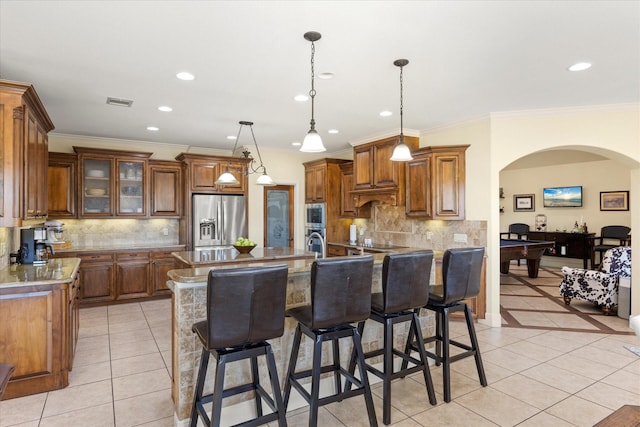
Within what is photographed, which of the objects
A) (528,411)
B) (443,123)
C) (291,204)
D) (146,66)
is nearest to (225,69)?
(146,66)

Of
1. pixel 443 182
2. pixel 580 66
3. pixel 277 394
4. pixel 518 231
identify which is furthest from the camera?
pixel 518 231

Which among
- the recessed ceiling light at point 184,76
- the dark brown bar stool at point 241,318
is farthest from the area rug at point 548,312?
the recessed ceiling light at point 184,76

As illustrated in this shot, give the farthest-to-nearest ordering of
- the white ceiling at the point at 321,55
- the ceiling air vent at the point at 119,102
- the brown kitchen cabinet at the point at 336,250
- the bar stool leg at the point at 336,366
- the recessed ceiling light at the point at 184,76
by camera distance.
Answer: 1. the brown kitchen cabinet at the point at 336,250
2. the ceiling air vent at the point at 119,102
3. the recessed ceiling light at the point at 184,76
4. the bar stool leg at the point at 336,366
5. the white ceiling at the point at 321,55

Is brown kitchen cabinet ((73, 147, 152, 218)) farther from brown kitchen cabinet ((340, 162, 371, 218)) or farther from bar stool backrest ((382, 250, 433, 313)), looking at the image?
bar stool backrest ((382, 250, 433, 313))

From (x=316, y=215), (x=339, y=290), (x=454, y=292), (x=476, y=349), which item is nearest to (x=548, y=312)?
(x=476, y=349)

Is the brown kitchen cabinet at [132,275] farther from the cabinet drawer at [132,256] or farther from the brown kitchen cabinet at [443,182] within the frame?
the brown kitchen cabinet at [443,182]

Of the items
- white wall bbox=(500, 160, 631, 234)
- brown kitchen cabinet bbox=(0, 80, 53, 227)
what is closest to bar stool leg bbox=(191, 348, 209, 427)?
brown kitchen cabinet bbox=(0, 80, 53, 227)

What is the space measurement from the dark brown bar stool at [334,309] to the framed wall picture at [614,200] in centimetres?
863

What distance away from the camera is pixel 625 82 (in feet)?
11.4

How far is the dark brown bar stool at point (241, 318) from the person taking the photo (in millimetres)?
1874

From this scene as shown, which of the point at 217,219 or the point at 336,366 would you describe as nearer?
the point at 336,366

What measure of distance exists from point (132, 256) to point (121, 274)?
307 millimetres

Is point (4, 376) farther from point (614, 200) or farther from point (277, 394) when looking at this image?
point (614, 200)

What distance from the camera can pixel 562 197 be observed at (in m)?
9.06
